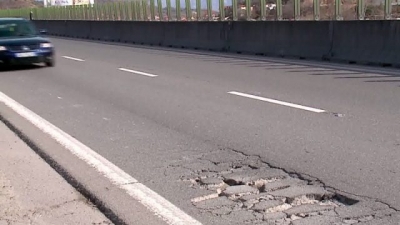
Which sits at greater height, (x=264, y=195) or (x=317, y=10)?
(x=317, y=10)

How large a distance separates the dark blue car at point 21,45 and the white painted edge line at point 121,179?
28.5 feet

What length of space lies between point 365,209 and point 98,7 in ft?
131

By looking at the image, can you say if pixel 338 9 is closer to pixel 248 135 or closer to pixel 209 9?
pixel 209 9

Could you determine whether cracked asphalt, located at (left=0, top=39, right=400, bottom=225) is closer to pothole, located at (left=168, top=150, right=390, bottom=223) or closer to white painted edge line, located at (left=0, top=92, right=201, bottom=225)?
pothole, located at (left=168, top=150, right=390, bottom=223)

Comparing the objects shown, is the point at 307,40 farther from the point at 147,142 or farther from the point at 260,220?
the point at 260,220

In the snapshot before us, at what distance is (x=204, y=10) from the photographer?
27.7 meters

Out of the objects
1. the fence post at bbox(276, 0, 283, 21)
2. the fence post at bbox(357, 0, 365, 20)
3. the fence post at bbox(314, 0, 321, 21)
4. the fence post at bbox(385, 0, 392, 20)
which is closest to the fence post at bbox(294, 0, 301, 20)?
the fence post at bbox(276, 0, 283, 21)

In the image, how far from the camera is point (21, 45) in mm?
17719

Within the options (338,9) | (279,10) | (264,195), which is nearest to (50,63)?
(279,10)

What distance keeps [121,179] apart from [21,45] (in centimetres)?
1270

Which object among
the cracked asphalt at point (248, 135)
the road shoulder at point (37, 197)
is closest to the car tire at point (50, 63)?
the cracked asphalt at point (248, 135)

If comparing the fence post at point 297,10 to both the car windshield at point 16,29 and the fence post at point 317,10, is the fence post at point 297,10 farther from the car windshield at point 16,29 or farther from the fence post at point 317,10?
the car windshield at point 16,29

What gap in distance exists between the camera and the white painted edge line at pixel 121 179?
16.3ft

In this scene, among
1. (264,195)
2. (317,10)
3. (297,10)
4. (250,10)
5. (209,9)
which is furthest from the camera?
(209,9)
